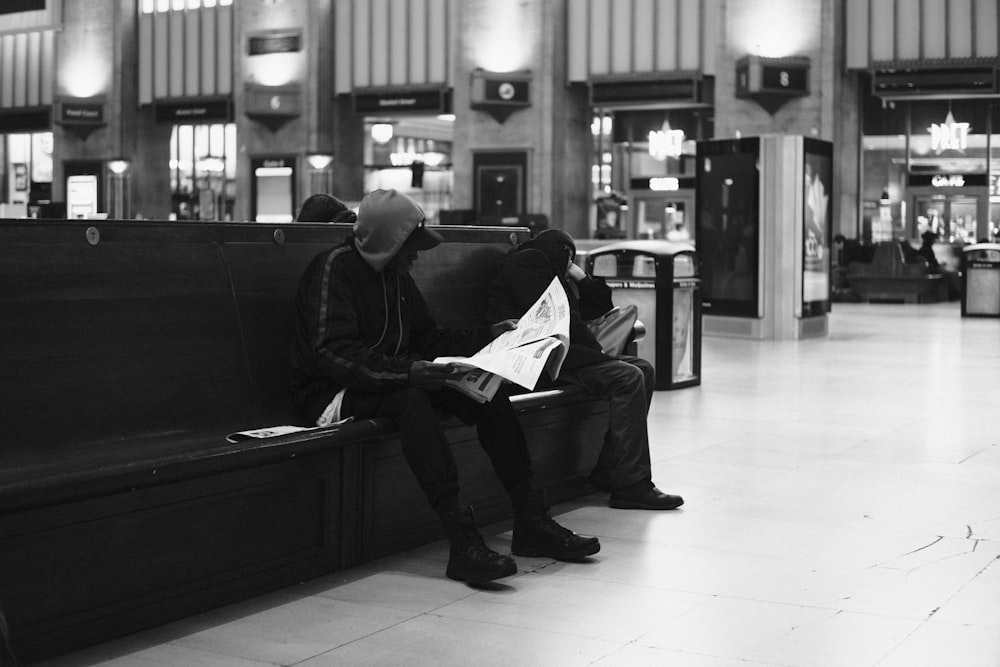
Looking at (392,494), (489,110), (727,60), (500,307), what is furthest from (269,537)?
(489,110)

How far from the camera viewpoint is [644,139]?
105 feet

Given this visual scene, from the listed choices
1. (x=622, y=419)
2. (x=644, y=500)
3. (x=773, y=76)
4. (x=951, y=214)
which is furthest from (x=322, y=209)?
(x=951, y=214)

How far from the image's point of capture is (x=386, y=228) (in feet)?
15.0

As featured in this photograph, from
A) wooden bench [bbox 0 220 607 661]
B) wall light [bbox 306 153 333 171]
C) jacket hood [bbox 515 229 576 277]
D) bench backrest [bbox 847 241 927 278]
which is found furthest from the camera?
wall light [bbox 306 153 333 171]

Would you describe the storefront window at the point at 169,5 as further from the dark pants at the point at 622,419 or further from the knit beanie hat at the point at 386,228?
the knit beanie hat at the point at 386,228

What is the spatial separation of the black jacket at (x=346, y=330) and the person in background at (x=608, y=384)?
2.62 feet

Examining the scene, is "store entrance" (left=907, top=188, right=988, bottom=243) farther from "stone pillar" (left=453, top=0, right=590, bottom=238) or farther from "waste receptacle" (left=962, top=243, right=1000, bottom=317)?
"waste receptacle" (left=962, top=243, right=1000, bottom=317)

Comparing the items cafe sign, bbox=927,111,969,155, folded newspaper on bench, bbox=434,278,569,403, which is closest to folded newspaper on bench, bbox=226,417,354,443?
folded newspaper on bench, bbox=434,278,569,403

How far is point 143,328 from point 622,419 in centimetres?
225

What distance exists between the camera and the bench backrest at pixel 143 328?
154 inches

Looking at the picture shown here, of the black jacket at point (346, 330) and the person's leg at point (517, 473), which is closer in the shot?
the black jacket at point (346, 330)

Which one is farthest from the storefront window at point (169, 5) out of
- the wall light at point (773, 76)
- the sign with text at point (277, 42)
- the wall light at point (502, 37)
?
the wall light at point (773, 76)

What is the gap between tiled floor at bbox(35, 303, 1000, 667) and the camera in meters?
→ 3.68

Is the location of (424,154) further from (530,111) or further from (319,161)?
(530,111)
